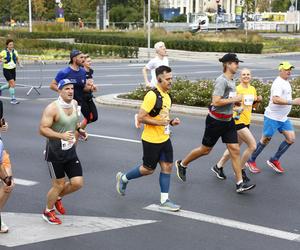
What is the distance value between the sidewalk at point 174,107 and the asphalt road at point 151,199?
135cm

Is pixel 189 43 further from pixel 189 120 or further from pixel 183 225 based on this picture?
pixel 183 225

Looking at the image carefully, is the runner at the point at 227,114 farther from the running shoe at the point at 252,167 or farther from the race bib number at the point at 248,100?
the running shoe at the point at 252,167

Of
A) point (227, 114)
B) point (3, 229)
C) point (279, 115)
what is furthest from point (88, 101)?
point (3, 229)

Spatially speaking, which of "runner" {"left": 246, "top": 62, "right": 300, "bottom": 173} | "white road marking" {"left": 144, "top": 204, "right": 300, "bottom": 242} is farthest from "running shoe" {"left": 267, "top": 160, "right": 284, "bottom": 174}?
"white road marking" {"left": 144, "top": 204, "right": 300, "bottom": 242}

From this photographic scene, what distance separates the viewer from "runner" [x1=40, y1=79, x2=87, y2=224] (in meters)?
6.45

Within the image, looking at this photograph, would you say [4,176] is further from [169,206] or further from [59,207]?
[169,206]

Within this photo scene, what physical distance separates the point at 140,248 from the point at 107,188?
7.91 feet

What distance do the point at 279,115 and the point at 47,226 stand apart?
425 centimetres

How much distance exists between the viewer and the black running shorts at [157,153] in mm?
7258

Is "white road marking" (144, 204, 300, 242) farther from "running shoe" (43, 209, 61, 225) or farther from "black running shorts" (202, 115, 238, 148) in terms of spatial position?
"black running shorts" (202, 115, 238, 148)

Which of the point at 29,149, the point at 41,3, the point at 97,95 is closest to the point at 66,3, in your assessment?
the point at 41,3

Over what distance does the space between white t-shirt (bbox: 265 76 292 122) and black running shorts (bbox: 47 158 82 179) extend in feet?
12.0

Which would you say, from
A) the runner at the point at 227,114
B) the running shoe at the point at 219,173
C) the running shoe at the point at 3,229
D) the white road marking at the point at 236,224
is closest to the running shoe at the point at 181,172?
the running shoe at the point at 219,173

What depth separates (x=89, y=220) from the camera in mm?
6934
